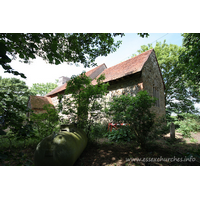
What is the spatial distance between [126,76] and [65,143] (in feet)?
→ 22.7

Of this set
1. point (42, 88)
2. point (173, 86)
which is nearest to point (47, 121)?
point (173, 86)

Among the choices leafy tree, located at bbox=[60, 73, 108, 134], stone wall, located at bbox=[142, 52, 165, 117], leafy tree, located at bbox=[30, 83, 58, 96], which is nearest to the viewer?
leafy tree, located at bbox=[60, 73, 108, 134]

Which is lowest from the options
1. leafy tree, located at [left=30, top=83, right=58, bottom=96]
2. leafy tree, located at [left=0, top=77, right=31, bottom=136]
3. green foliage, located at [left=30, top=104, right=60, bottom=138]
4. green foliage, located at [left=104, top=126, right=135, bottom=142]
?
green foliage, located at [left=104, top=126, right=135, bottom=142]

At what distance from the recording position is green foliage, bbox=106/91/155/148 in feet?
14.3

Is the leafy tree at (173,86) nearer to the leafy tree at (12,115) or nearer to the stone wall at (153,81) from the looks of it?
the stone wall at (153,81)

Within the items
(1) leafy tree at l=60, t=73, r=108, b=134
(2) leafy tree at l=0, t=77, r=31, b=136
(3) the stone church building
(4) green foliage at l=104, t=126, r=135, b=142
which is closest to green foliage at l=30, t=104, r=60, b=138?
(1) leafy tree at l=60, t=73, r=108, b=134

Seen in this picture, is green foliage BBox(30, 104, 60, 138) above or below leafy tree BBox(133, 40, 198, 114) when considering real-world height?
below

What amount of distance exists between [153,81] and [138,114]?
643 cm

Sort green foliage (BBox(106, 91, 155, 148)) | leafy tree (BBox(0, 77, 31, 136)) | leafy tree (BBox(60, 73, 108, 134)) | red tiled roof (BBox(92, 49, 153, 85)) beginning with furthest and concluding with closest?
red tiled roof (BBox(92, 49, 153, 85)) → leafy tree (BBox(60, 73, 108, 134)) → green foliage (BBox(106, 91, 155, 148)) → leafy tree (BBox(0, 77, 31, 136))

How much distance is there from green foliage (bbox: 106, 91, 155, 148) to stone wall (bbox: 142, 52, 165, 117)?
4013mm

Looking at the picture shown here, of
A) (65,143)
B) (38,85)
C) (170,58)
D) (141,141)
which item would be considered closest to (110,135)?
(141,141)

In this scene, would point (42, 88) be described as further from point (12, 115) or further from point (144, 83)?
point (12, 115)

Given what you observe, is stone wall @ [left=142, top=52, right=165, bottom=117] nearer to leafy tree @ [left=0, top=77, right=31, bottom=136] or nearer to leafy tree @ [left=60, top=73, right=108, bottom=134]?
leafy tree @ [left=60, top=73, right=108, bottom=134]

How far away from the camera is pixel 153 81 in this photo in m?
9.55
